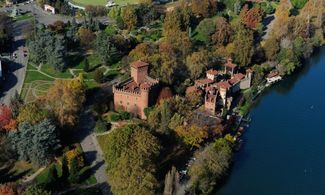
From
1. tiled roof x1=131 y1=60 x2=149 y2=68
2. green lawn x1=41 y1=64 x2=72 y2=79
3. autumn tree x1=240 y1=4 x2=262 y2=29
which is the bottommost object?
green lawn x1=41 y1=64 x2=72 y2=79

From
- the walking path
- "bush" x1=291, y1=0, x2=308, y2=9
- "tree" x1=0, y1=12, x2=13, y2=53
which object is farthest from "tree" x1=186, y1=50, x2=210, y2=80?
"bush" x1=291, y1=0, x2=308, y2=9

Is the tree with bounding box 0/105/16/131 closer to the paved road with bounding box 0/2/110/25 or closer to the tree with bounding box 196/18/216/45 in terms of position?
the paved road with bounding box 0/2/110/25

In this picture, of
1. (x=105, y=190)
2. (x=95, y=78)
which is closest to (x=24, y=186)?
(x=105, y=190)

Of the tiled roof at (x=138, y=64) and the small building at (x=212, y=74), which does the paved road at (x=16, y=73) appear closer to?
the tiled roof at (x=138, y=64)

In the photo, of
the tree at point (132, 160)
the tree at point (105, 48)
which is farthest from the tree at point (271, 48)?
the tree at point (132, 160)

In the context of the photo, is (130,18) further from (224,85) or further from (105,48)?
(224,85)

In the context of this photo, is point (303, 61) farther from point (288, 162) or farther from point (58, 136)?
point (58, 136)

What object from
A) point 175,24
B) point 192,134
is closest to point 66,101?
point 192,134
